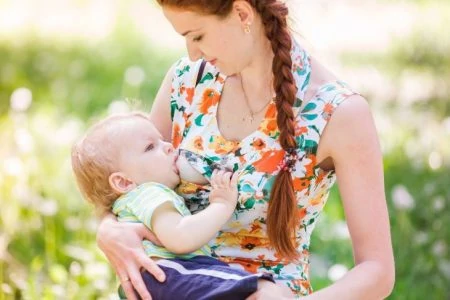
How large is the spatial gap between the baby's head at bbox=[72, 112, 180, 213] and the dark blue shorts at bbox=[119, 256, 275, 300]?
9.5 inches

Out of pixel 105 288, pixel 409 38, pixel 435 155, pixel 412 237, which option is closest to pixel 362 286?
pixel 105 288

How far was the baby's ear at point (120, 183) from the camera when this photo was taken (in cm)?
308

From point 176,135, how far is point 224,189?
348 mm

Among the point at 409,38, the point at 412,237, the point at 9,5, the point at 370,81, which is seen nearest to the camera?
the point at 412,237

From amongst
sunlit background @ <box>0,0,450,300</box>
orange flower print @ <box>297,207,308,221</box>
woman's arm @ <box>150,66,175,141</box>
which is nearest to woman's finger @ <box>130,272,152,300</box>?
orange flower print @ <box>297,207,308,221</box>

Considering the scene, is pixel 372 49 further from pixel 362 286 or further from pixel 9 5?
pixel 362 286

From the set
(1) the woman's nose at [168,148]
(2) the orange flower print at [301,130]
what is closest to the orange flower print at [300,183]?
(2) the orange flower print at [301,130]

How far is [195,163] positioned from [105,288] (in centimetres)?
117

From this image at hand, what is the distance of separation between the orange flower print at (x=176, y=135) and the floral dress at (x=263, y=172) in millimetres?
50

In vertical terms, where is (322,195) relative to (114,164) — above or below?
below

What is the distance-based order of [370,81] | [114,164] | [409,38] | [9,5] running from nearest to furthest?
[114,164]
[370,81]
[409,38]
[9,5]

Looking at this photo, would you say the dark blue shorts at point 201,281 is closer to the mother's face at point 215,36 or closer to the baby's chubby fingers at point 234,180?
the baby's chubby fingers at point 234,180

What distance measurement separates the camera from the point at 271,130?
3.10 metres

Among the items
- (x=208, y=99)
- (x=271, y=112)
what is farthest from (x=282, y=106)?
(x=208, y=99)
